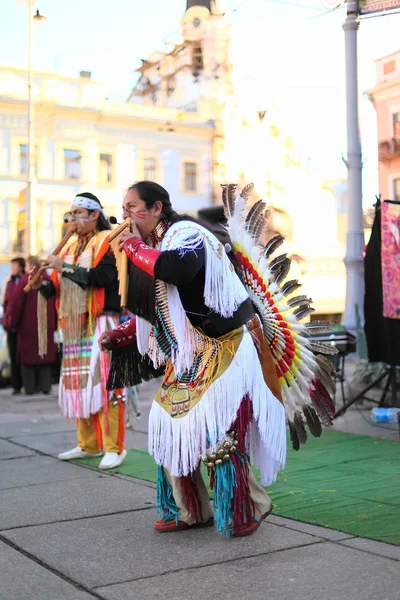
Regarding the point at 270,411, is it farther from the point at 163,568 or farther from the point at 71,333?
the point at 71,333

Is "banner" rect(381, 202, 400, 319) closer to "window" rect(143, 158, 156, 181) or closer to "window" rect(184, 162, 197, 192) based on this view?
"window" rect(143, 158, 156, 181)

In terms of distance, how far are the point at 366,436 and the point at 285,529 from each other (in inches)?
119

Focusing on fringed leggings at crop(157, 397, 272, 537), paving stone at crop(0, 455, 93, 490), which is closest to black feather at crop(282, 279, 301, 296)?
fringed leggings at crop(157, 397, 272, 537)

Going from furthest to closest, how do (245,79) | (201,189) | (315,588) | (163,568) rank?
1. (245,79)
2. (201,189)
3. (163,568)
4. (315,588)

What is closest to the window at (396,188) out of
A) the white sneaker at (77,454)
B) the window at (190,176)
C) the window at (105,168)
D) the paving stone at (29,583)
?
the window at (190,176)

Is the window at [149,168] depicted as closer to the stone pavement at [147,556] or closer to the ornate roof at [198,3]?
the ornate roof at [198,3]

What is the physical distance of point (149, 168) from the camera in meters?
36.8

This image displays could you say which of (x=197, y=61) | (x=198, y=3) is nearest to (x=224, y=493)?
(x=197, y=61)

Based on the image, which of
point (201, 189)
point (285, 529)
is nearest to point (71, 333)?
point (285, 529)

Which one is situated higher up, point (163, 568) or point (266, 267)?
point (266, 267)

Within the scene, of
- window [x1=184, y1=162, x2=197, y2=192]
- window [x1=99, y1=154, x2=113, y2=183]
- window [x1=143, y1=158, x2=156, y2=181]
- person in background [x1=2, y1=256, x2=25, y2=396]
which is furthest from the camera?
window [x1=184, y1=162, x2=197, y2=192]

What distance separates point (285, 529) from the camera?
12.9 feet

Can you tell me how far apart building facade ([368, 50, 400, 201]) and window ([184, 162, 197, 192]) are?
862 cm

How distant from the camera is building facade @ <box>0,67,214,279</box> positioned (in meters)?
33.4
